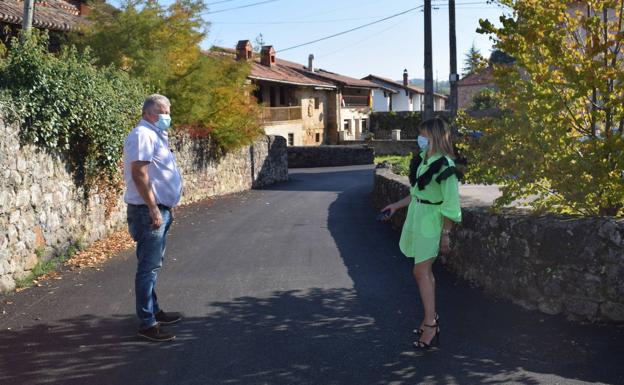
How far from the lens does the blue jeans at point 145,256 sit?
16.0ft

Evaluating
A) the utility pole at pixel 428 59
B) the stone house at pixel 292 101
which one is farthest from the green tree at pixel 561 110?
the stone house at pixel 292 101

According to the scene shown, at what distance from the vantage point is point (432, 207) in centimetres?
482

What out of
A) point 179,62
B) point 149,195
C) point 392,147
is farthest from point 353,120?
point 149,195

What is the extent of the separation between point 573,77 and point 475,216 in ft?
5.64

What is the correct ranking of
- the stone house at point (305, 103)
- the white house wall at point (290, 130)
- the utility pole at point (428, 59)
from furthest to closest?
the stone house at point (305, 103)
the white house wall at point (290, 130)
the utility pole at point (428, 59)

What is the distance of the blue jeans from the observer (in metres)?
4.87

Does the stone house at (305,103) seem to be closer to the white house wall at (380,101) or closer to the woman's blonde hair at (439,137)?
the white house wall at (380,101)

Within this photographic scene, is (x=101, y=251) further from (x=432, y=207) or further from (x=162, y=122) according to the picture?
(x=432, y=207)

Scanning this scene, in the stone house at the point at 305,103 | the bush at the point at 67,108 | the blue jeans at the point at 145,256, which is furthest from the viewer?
the stone house at the point at 305,103

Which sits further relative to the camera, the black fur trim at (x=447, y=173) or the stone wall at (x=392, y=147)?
the stone wall at (x=392, y=147)

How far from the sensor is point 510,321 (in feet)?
17.3

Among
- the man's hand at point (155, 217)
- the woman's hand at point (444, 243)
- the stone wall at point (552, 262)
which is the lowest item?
the stone wall at point (552, 262)

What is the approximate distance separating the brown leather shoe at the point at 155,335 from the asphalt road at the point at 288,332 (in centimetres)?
8

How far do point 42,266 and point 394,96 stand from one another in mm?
71105
